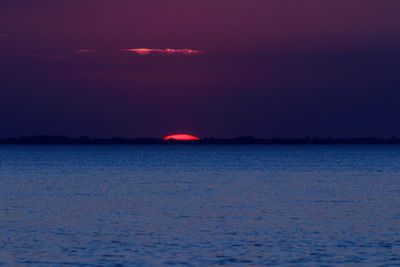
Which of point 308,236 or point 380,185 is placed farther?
point 380,185

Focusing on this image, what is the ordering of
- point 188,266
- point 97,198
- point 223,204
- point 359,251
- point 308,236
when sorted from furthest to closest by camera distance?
point 97,198 < point 223,204 < point 308,236 < point 359,251 < point 188,266

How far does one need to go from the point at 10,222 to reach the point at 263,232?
14036mm

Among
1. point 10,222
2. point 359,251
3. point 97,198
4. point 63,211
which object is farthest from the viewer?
point 97,198

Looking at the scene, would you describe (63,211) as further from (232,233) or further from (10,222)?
(232,233)

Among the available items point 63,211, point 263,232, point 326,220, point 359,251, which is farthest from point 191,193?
point 359,251

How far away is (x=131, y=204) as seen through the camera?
52.8m

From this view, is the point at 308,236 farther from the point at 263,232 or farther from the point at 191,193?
the point at 191,193

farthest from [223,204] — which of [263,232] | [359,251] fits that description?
[359,251]

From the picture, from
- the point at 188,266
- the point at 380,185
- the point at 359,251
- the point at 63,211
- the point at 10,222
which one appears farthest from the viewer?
the point at 380,185

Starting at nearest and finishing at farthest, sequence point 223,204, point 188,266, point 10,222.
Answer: point 188,266, point 10,222, point 223,204

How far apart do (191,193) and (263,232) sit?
2761 centimetres

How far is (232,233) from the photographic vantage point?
35938mm

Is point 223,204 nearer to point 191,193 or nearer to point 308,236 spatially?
point 191,193

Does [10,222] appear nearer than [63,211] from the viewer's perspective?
Yes
